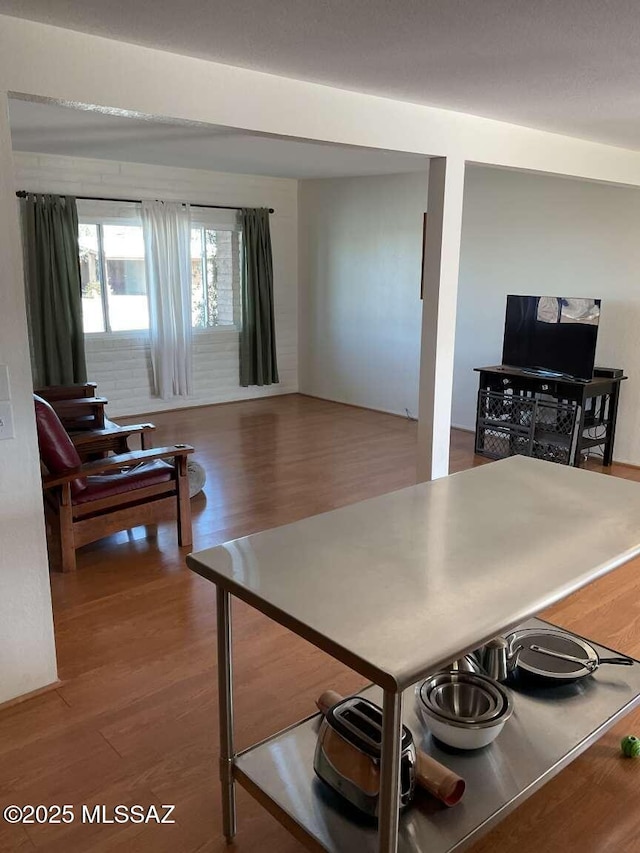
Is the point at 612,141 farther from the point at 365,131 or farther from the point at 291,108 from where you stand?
the point at 291,108

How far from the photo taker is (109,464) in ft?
11.2

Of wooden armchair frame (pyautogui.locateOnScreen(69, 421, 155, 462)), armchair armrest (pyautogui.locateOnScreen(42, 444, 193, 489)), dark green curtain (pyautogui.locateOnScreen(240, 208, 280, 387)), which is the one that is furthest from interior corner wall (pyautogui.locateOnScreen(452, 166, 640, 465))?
armchair armrest (pyautogui.locateOnScreen(42, 444, 193, 489))

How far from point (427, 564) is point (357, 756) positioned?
0.48m

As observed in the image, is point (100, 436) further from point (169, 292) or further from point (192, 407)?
point (192, 407)

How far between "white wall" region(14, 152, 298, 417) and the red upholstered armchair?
3026 mm

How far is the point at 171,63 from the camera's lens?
7.63 feet

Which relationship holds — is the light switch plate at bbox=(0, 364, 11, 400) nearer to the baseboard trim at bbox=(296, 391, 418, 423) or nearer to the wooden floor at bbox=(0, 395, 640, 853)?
the wooden floor at bbox=(0, 395, 640, 853)

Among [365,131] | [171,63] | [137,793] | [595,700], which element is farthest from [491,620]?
[365,131]

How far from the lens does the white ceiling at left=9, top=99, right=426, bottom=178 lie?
4023 millimetres

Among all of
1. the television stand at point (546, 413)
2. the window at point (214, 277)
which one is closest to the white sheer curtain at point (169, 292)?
the window at point (214, 277)

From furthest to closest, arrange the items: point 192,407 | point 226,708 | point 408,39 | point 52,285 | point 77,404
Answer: point 192,407 < point 52,285 < point 77,404 < point 408,39 < point 226,708

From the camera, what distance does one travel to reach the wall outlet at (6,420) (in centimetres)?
218

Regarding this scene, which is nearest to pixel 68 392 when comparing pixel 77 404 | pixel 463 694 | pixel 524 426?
pixel 77 404

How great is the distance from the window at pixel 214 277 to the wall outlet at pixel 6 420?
4925 mm
